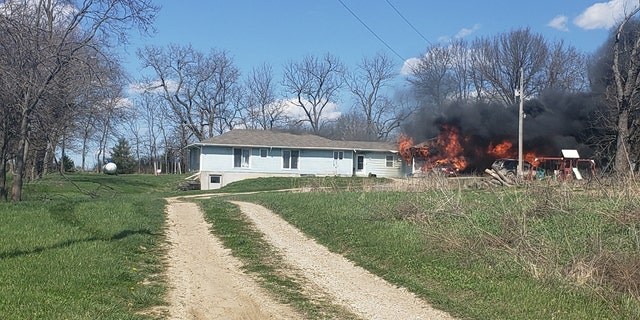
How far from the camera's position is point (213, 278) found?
905 centimetres

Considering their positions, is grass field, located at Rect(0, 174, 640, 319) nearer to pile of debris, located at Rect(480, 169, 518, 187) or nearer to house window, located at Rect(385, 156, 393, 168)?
pile of debris, located at Rect(480, 169, 518, 187)

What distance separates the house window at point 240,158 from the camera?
1657 inches

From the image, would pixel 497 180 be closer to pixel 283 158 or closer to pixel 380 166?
pixel 283 158

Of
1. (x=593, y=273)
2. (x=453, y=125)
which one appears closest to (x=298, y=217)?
(x=593, y=273)

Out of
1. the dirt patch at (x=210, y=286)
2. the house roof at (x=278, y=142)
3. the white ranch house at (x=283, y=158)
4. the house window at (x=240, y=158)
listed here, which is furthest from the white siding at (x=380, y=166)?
the dirt patch at (x=210, y=286)

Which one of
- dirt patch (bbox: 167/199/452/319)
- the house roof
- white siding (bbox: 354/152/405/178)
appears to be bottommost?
dirt patch (bbox: 167/199/452/319)

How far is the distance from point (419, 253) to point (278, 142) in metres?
33.4

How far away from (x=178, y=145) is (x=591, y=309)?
7567 centimetres

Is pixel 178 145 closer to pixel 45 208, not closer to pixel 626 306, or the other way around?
pixel 45 208

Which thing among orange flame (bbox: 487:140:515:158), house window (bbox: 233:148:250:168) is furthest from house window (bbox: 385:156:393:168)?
house window (bbox: 233:148:250:168)

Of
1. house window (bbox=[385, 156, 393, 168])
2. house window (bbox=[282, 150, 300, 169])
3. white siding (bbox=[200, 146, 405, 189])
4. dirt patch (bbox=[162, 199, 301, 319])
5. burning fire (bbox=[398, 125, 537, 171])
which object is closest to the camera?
dirt patch (bbox=[162, 199, 301, 319])

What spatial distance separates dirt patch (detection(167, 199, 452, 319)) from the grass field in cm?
26

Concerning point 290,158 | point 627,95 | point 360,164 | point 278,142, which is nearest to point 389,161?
point 360,164

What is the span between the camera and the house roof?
4200cm
